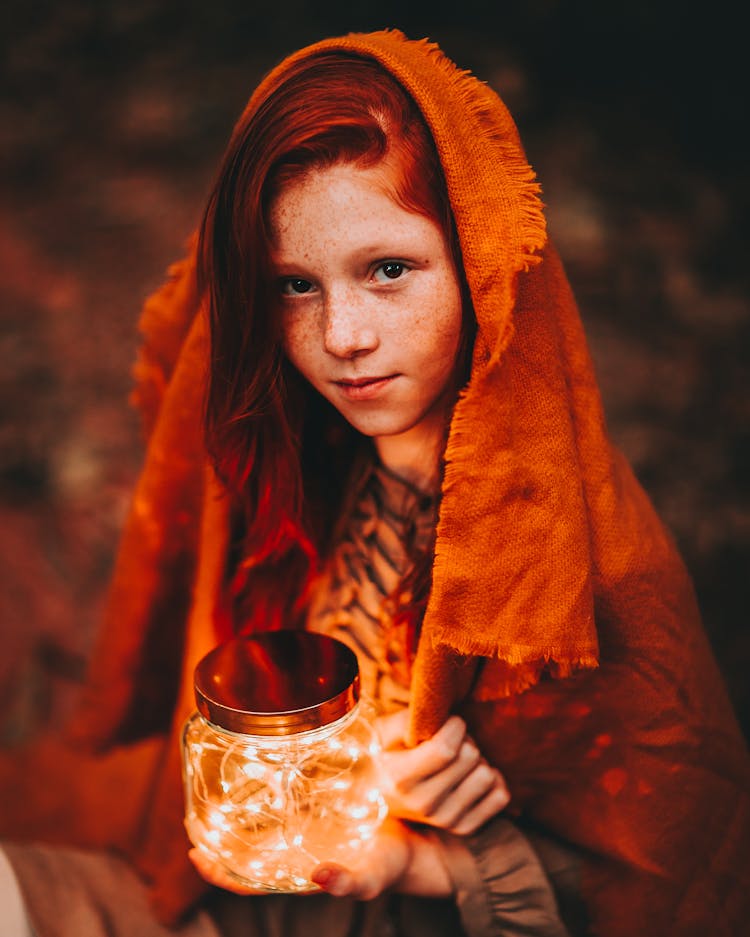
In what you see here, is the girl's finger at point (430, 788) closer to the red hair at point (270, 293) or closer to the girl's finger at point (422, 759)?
the girl's finger at point (422, 759)

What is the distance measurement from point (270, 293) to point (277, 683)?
37cm

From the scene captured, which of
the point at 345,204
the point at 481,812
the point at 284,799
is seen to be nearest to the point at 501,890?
the point at 481,812

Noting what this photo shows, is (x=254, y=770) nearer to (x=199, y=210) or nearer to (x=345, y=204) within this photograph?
(x=345, y=204)

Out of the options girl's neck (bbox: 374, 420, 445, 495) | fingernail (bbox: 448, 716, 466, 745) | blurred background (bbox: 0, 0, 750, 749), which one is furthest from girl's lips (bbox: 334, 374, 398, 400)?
blurred background (bbox: 0, 0, 750, 749)

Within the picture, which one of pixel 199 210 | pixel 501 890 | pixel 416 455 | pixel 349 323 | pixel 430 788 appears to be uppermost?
pixel 199 210

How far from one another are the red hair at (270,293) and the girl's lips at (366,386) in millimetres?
96

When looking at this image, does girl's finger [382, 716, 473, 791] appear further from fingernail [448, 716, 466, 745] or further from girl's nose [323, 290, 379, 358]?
girl's nose [323, 290, 379, 358]

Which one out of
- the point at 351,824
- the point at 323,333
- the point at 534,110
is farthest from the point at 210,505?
the point at 534,110

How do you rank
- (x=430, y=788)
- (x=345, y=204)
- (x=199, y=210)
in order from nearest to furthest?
(x=345, y=204) → (x=430, y=788) → (x=199, y=210)

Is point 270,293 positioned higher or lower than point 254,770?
higher

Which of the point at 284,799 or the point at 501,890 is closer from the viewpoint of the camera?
the point at 284,799

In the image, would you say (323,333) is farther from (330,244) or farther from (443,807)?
(443,807)

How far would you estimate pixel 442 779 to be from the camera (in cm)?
82

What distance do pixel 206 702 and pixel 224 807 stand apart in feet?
0.35
